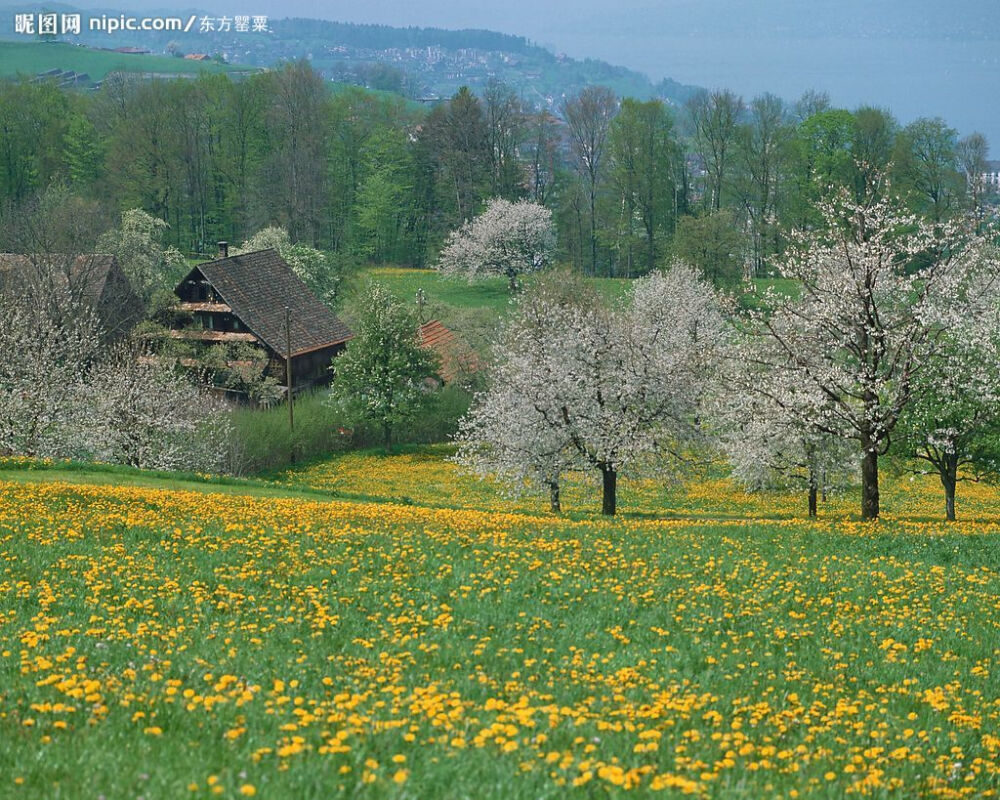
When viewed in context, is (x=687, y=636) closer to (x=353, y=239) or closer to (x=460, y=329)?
(x=460, y=329)

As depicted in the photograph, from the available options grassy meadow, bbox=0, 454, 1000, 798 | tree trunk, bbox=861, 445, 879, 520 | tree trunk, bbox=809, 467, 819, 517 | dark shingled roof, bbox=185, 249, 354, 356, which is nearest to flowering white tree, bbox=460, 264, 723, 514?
tree trunk, bbox=809, 467, 819, 517

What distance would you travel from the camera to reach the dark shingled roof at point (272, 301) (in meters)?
65.6

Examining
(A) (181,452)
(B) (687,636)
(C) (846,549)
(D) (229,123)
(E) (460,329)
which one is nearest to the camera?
(B) (687,636)

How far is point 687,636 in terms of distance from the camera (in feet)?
45.0

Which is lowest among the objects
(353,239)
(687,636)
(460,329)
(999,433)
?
(687,636)

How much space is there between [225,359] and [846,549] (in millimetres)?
48744

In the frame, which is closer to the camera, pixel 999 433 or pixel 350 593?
pixel 350 593

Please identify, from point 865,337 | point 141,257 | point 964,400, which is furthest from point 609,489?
point 141,257

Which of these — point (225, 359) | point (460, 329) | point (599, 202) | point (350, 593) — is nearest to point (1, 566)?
point (350, 593)

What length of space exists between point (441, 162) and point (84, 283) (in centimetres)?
5628

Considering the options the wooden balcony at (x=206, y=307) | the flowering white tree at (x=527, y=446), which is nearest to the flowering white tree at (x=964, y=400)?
the flowering white tree at (x=527, y=446)

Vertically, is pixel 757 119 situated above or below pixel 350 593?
above

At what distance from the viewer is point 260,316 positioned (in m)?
66.2

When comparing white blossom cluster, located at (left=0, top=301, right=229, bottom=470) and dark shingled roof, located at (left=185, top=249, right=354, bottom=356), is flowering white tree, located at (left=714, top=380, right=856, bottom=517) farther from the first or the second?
dark shingled roof, located at (left=185, top=249, right=354, bottom=356)
